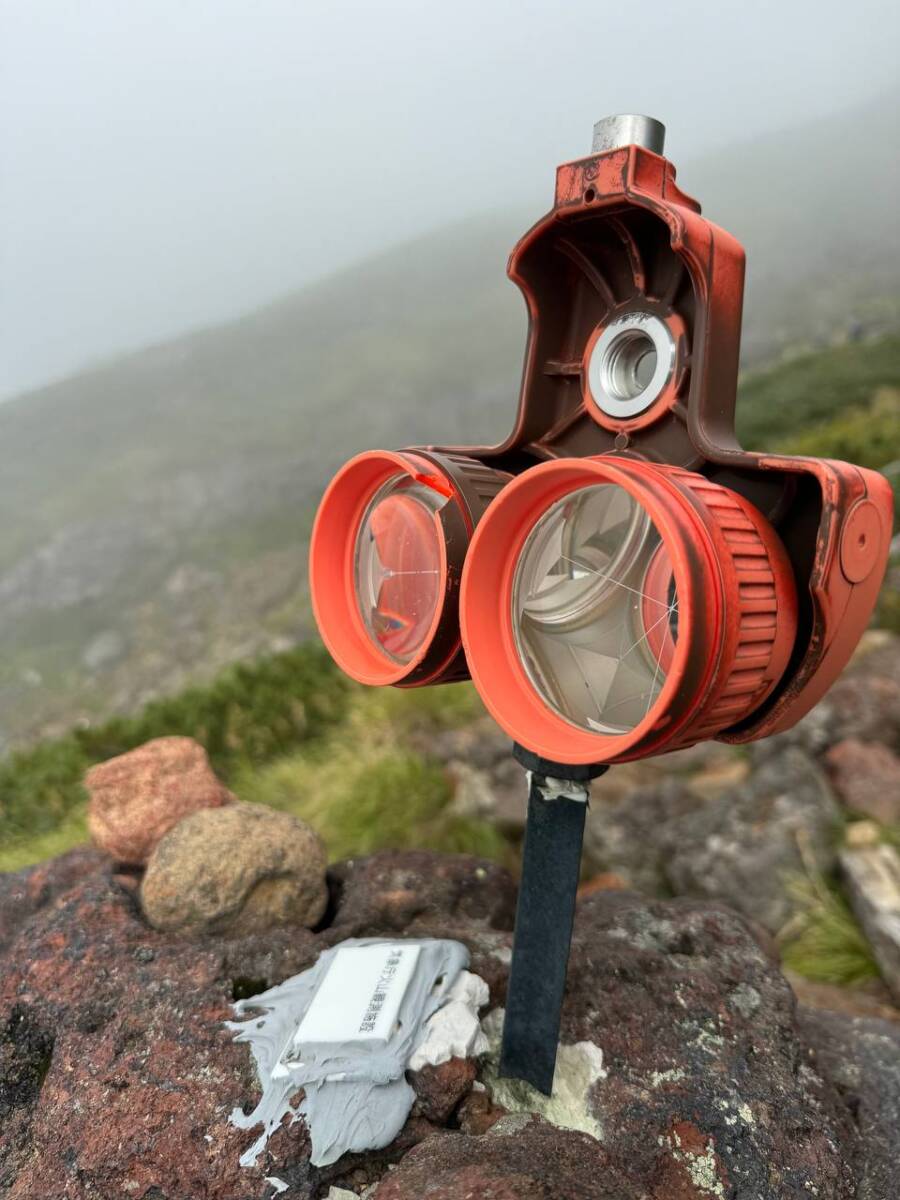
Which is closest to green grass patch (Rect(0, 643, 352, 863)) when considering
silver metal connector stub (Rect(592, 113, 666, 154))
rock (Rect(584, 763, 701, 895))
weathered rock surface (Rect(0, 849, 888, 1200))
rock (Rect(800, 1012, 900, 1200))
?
rock (Rect(584, 763, 701, 895))

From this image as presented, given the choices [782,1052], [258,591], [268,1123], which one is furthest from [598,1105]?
[258,591]

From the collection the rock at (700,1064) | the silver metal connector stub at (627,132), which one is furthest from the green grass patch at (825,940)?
the silver metal connector stub at (627,132)

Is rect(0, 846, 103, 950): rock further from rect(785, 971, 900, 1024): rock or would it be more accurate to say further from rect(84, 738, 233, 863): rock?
rect(785, 971, 900, 1024): rock

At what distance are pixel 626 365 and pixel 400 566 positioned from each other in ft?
1.83

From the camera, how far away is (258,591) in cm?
1252

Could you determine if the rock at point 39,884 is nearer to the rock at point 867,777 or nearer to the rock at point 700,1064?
the rock at point 700,1064

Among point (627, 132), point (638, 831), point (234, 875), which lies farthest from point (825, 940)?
point (627, 132)

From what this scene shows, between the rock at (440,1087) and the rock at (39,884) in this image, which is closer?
the rock at (440,1087)

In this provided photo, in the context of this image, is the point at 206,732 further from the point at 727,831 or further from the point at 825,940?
the point at 825,940

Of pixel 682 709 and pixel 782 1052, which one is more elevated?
pixel 682 709

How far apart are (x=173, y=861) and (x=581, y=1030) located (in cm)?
104

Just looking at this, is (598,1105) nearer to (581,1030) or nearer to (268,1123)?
(581,1030)

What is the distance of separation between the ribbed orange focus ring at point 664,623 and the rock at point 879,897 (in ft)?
6.36

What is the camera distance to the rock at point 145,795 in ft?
7.47
